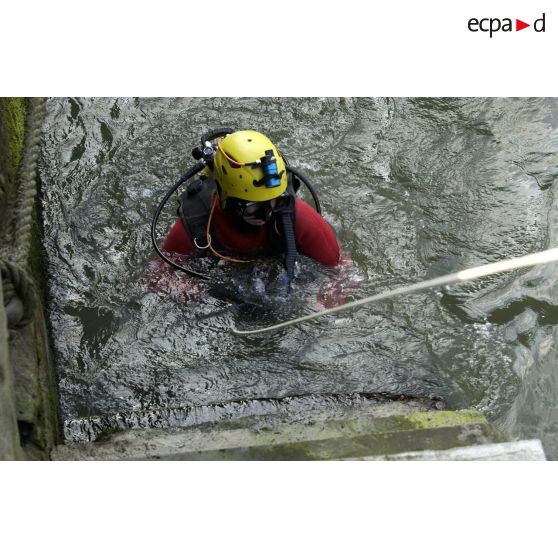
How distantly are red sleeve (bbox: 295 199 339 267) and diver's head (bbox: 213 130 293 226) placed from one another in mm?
316

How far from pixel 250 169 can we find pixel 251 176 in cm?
4

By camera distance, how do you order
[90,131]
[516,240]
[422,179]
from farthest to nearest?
1. [90,131]
2. [422,179]
3. [516,240]

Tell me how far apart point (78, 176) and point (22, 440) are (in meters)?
3.45

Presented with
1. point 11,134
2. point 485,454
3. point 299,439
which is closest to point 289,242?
point 299,439

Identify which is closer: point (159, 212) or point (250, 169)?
point (250, 169)

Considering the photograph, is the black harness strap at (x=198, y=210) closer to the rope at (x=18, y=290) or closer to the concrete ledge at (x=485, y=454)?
the rope at (x=18, y=290)

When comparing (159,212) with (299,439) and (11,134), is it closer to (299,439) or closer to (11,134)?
(11,134)

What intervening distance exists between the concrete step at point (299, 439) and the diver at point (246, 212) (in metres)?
1.27

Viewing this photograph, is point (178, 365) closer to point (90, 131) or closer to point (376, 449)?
point (376, 449)

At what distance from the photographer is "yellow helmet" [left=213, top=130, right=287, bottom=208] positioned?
4.33m

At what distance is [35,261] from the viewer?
5062 millimetres

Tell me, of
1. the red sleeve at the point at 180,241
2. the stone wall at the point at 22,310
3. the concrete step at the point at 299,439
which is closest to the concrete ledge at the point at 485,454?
the concrete step at the point at 299,439

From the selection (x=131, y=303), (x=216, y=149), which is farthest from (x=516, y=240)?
(x=131, y=303)

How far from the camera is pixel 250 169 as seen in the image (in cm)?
434
